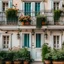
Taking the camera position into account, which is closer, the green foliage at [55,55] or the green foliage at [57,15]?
the green foliage at [55,55]

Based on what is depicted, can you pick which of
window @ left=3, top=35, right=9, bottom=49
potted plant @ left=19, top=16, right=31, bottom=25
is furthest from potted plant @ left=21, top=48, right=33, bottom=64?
potted plant @ left=19, top=16, right=31, bottom=25

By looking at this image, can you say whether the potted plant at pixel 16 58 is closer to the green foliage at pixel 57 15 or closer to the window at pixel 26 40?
the window at pixel 26 40

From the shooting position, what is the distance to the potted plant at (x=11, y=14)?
99.9ft

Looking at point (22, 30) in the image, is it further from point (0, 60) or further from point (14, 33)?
point (0, 60)

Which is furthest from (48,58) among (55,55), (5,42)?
(5,42)

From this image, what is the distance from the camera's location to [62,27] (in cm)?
3016

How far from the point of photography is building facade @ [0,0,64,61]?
31094 millimetres

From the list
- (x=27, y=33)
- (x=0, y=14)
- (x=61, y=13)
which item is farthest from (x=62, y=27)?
(x=0, y=14)

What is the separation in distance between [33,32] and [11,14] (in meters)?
2.93

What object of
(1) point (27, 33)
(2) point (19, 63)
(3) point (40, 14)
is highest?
(3) point (40, 14)

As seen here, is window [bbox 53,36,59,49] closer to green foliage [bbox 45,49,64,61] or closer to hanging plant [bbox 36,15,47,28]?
green foliage [bbox 45,49,64,61]

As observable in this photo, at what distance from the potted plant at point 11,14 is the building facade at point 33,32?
402 mm

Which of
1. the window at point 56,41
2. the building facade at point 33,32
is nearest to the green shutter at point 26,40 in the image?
the building facade at point 33,32

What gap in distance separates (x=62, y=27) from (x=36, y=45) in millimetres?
3370
